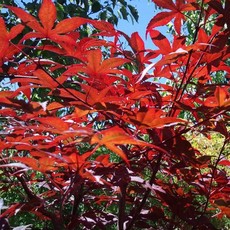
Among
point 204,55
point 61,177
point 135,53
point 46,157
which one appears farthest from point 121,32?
point 61,177

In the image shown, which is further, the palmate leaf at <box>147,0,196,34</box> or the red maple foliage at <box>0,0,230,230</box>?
the palmate leaf at <box>147,0,196,34</box>

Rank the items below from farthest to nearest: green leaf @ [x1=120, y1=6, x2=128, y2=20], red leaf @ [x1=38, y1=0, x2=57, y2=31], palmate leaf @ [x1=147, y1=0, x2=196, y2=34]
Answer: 1. green leaf @ [x1=120, y1=6, x2=128, y2=20]
2. palmate leaf @ [x1=147, y1=0, x2=196, y2=34]
3. red leaf @ [x1=38, y1=0, x2=57, y2=31]

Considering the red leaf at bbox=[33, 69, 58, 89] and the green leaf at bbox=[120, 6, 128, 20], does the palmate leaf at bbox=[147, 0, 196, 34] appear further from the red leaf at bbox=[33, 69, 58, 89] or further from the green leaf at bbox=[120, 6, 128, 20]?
the green leaf at bbox=[120, 6, 128, 20]

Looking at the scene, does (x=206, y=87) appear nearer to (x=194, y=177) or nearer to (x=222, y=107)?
(x=222, y=107)

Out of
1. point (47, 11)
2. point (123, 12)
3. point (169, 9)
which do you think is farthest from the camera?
point (123, 12)

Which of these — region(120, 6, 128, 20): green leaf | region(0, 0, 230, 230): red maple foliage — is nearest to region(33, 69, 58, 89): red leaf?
region(0, 0, 230, 230): red maple foliage

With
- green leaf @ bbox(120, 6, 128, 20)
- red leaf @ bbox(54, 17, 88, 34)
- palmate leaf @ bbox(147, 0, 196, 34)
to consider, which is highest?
green leaf @ bbox(120, 6, 128, 20)

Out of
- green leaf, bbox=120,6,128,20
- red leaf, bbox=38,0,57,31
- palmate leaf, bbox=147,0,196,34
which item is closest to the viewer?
red leaf, bbox=38,0,57,31

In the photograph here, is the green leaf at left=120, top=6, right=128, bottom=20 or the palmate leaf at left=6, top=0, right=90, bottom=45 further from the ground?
the green leaf at left=120, top=6, right=128, bottom=20

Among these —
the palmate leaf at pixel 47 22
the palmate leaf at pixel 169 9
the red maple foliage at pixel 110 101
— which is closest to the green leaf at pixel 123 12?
the red maple foliage at pixel 110 101

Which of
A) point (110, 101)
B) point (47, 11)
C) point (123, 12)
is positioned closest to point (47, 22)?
point (47, 11)

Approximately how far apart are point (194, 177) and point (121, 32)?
0.52 meters

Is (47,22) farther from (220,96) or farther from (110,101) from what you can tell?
(220,96)

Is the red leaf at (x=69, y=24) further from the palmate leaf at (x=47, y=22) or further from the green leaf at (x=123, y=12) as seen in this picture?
the green leaf at (x=123, y=12)
